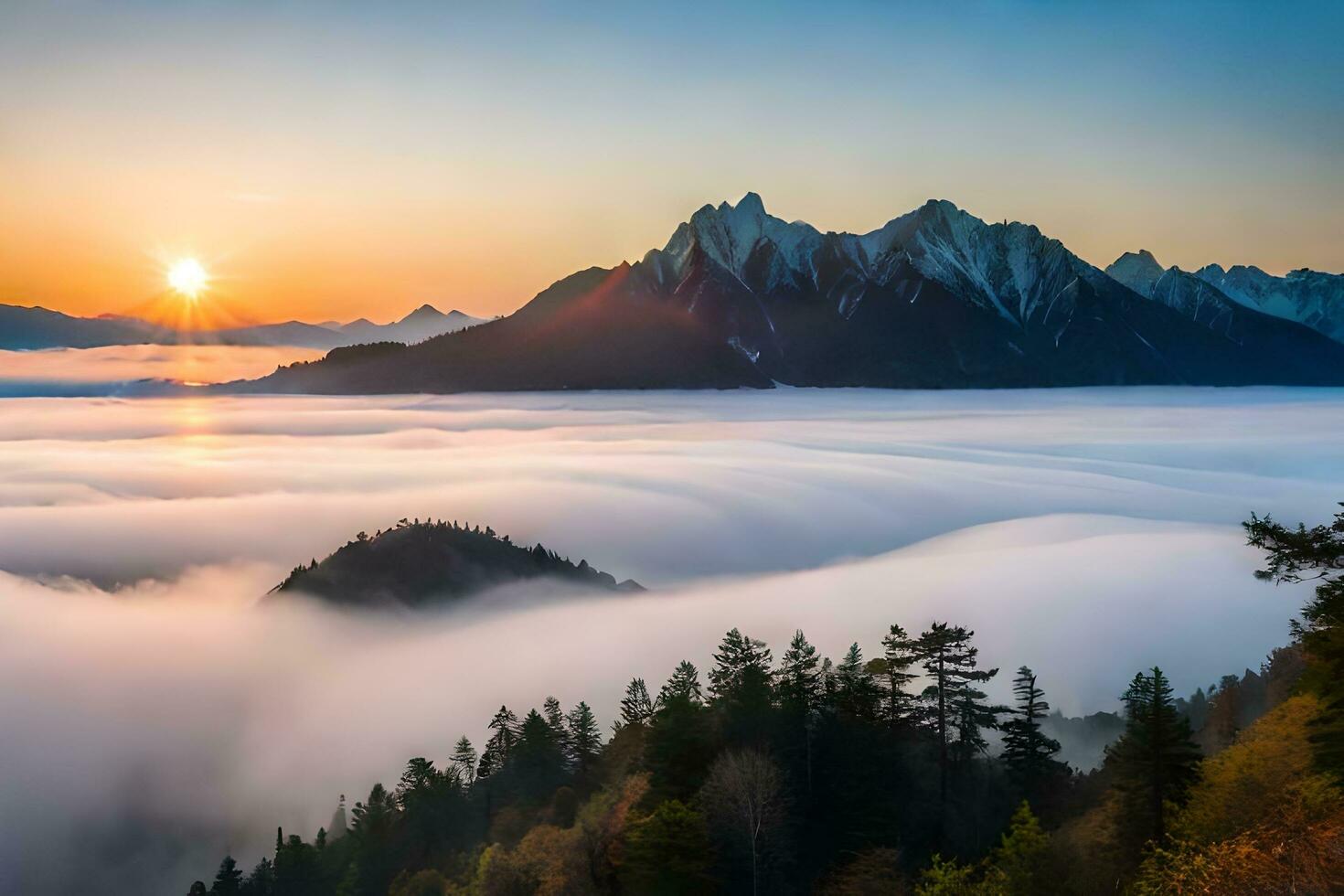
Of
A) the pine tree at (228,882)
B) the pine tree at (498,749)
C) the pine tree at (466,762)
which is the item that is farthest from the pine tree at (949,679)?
the pine tree at (228,882)

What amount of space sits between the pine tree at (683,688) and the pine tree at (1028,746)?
17901 mm

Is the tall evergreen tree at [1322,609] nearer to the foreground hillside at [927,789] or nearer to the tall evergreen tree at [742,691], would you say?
the foreground hillside at [927,789]

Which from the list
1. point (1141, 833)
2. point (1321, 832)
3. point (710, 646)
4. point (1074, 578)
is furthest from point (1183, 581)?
point (1321, 832)

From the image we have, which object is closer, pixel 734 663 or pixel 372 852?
pixel 734 663

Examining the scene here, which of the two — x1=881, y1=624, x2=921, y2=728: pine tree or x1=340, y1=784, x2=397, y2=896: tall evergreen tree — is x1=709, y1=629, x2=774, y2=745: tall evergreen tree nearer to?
x1=881, y1=624, x2=921, y2=728: pine tree

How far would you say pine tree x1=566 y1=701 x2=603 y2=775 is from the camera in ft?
226

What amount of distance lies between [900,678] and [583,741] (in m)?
29.1

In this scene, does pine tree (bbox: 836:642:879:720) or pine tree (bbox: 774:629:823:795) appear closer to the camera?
pine tree (bbox: 774:629:823:795)

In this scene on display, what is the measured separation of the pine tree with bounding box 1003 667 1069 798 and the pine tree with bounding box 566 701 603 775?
32.2 meters

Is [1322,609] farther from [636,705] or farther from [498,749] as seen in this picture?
[498,749]

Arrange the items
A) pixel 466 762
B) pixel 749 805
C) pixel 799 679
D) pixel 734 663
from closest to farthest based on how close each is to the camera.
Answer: pixel 749 805 < pixel 799 679 < pixel 734 663 < pixel 466 762

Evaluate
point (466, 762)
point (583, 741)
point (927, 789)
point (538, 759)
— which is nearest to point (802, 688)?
point (927, 789)

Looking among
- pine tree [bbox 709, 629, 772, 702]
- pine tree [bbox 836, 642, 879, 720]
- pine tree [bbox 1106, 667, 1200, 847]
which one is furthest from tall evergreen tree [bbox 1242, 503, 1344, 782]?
pine tree [bbox 709, 629, 772, 702]

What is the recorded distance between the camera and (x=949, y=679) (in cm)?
4984
